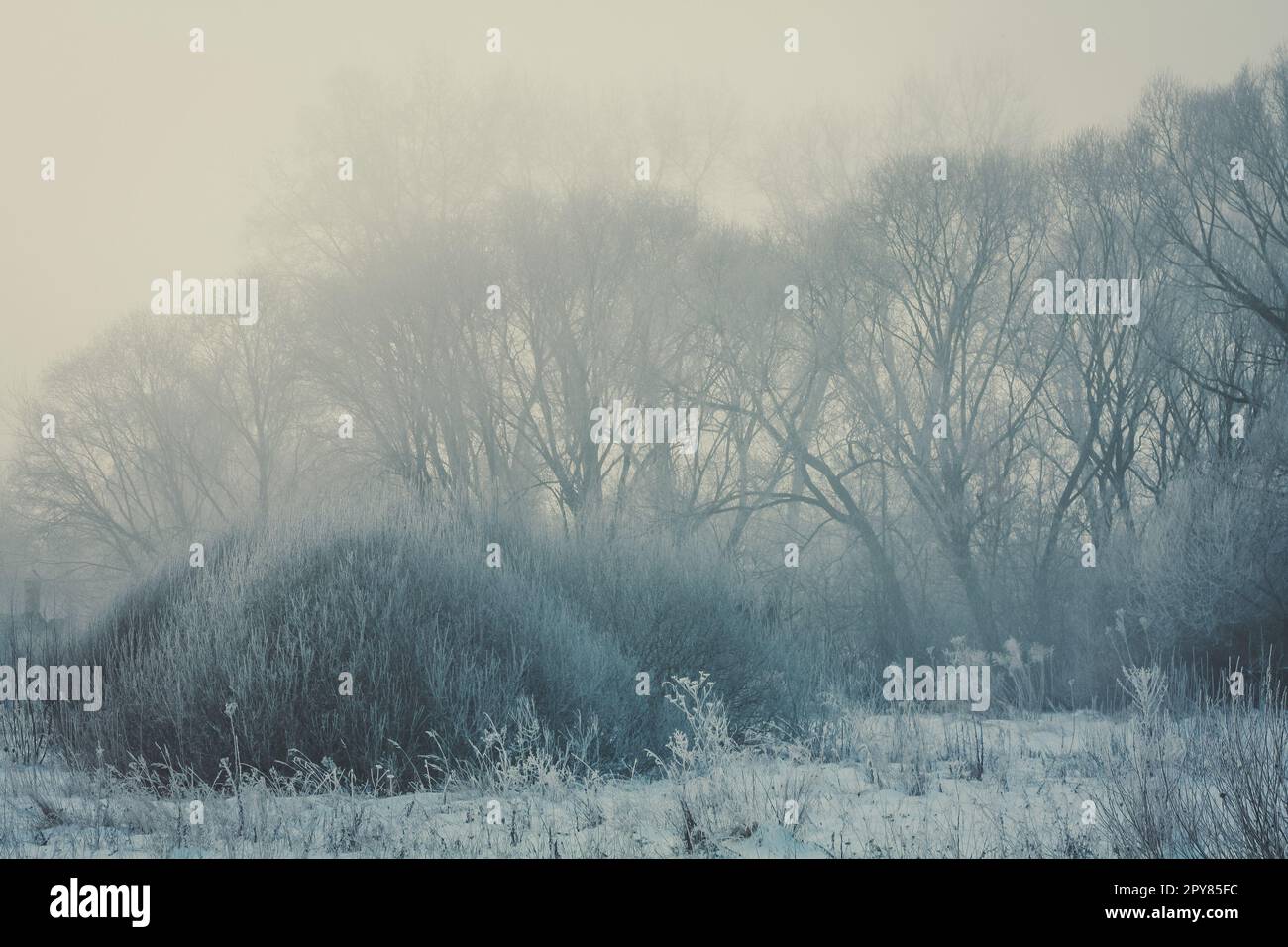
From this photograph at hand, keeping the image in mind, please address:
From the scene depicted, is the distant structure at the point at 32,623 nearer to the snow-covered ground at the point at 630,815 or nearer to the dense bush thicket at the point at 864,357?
the dense bush thicket at the point at 864,357

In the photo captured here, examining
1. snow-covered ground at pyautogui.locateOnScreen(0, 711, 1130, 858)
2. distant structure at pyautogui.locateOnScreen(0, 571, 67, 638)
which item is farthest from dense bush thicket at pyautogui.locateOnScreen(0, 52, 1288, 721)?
snow-covered ground at pyautogui.locateOnScreen(0, 711, 1130, 858)

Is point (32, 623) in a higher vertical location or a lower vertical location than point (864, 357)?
lower

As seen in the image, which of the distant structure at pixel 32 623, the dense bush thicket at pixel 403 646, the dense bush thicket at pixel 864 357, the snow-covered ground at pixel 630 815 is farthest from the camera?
the dense bush thicket at pixel 864 357

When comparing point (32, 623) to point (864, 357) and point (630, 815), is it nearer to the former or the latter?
point (630, 815)

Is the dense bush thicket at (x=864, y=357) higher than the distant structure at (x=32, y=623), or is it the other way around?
the dense bush thicket at (x=864, y=357)

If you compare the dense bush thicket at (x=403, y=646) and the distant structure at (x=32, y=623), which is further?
the distant structure at (x=32, y=623)

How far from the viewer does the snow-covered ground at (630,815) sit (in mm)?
7059

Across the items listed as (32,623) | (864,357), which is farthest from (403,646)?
(864,357)

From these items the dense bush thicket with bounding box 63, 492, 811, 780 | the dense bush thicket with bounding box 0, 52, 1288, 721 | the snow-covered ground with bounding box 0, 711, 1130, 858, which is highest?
the dense bush thicket with bounding box 0, 52, 1288, 721

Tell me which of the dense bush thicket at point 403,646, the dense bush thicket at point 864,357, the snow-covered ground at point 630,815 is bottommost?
the snow-covered ground at point 630,815

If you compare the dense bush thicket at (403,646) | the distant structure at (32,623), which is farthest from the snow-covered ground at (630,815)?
the distant structure at (32,623)

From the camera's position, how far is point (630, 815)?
7980 millimetres

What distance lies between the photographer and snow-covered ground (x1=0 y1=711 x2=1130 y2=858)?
23.2 ft

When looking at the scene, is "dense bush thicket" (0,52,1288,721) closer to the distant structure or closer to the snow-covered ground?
the distant structure
